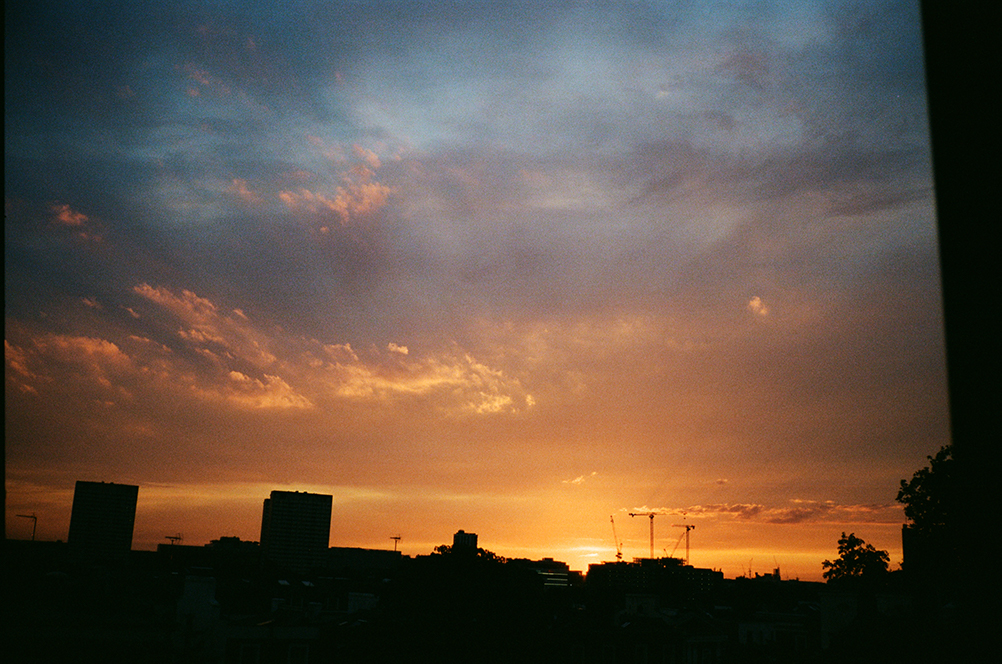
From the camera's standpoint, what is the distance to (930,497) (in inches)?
1594

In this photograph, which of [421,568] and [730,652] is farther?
[730,652]

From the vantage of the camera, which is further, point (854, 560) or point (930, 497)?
point (854, 560)

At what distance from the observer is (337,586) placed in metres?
71.1

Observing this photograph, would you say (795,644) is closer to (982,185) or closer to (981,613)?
(981,613)

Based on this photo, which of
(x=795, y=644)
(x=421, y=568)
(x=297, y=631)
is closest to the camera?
(x=297, y=631)

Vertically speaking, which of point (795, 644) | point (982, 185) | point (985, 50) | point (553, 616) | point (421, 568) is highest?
point (985, 50)

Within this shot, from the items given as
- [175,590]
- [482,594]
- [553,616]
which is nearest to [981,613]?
[482,594]

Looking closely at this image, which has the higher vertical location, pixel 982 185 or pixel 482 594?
pixel 982 185

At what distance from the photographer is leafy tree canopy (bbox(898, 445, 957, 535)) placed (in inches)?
1510

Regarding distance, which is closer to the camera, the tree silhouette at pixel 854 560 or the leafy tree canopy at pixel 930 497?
the leafy tree canopy at pixel 930 497

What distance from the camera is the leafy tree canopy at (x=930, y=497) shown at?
126 feet

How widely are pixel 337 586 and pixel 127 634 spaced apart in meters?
41.2

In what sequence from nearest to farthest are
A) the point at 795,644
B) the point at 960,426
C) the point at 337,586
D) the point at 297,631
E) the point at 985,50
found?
1. the point at 985,50
2. the point at 960,426
3. the point at 297,631
4. the point at 795,644
5. the point at 337,586

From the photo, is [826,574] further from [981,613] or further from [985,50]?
[985,50]
